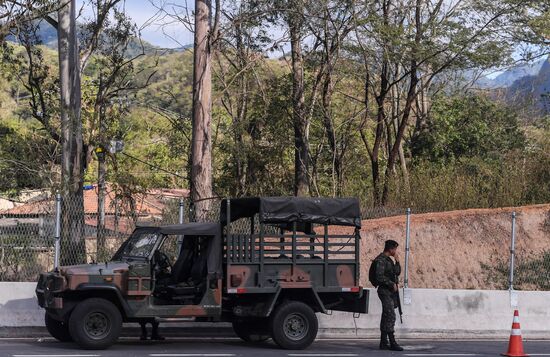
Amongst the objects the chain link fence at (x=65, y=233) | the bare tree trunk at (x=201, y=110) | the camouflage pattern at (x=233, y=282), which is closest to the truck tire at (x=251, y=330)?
the camouflage pattern at (x=233, y=282)

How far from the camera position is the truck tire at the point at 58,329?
44.4ft

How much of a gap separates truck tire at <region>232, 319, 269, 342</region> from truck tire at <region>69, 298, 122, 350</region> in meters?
2.30

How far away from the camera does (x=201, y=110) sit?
69.6ft

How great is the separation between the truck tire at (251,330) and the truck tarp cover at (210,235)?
4.02 feet

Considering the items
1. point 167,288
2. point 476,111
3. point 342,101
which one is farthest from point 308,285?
point 476,111

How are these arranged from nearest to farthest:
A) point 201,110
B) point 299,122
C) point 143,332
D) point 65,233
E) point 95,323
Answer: point 95,323
point 143,332
point 65,233
point 201,110
point 299,122

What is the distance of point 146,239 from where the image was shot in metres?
13.6

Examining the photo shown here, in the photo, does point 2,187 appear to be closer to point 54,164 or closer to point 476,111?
A: point 54,164

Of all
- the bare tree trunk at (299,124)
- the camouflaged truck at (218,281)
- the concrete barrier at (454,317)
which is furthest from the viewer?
the bare tree trunk at (299,124)

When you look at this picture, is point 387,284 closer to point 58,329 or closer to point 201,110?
point 58,329

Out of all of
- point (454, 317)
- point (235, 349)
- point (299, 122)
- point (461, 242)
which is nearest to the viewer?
point (235, 349)

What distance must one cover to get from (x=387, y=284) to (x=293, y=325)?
1688 mm

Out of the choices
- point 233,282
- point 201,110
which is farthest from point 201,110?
point 233,282

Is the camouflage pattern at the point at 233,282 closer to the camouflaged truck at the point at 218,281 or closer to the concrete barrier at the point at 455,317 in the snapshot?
the camouflaged truck at the point at 218,281
